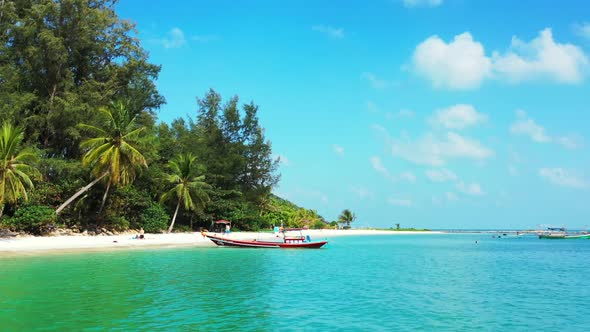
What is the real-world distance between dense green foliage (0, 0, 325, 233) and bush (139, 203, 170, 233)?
10cm

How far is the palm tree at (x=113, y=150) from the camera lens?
3588 cm

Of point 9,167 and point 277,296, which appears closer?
point 277,296

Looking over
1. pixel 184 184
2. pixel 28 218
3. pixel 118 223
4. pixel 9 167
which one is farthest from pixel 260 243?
pixel 9 167

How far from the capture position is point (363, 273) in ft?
75.2

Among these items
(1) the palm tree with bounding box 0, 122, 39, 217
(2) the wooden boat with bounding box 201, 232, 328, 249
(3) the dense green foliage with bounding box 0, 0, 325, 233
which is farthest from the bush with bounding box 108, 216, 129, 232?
(1) the palm tree with bounding box 0, 122, 39, 217

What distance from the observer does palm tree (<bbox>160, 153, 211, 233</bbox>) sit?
151ft

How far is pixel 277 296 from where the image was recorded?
15797 mm

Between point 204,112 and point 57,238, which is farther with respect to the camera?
point 204,112

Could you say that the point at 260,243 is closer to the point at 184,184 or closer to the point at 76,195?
the point at 184,184

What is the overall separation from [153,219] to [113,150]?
10622 millimetres

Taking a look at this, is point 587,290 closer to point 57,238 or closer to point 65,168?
point 57,238

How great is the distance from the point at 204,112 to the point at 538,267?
47.1 metres

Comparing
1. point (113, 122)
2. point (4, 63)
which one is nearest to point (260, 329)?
point (113, 122)

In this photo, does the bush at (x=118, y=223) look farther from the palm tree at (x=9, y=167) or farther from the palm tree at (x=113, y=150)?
the palm tree at (x=9, y=167)
